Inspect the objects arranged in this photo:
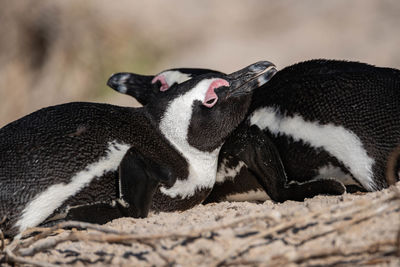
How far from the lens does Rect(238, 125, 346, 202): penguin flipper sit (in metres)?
2.90

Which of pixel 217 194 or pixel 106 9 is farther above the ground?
pixel 106 9

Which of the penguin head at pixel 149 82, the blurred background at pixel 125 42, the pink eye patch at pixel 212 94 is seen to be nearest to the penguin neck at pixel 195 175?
the pink eye patch at pixel 212 94

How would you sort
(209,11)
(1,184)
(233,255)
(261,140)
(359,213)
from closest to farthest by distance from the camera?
(233,255) → (359,213) → (1,184) → (261,140) → (209,11)

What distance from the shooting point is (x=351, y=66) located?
304 cm

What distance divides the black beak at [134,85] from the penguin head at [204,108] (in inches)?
27.7

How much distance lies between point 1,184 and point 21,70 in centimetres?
609

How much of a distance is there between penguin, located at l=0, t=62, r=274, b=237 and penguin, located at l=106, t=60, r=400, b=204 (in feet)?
0.46

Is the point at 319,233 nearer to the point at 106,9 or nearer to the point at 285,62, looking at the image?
the point at 285,62

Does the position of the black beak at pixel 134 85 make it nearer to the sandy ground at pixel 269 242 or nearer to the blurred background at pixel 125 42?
the sandy ground at pixel 269 242

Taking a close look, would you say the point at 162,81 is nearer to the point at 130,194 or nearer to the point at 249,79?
the point at 249,79

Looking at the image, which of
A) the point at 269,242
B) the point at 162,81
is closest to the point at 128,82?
the point at 162,81

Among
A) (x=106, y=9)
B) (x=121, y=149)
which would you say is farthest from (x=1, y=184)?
(x=106, y=9)

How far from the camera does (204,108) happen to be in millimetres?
2939

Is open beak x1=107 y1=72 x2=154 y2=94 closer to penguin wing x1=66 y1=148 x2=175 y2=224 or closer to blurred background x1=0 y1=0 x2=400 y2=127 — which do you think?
penguin wing x1=66 y1=148 x2=175 y2=224
